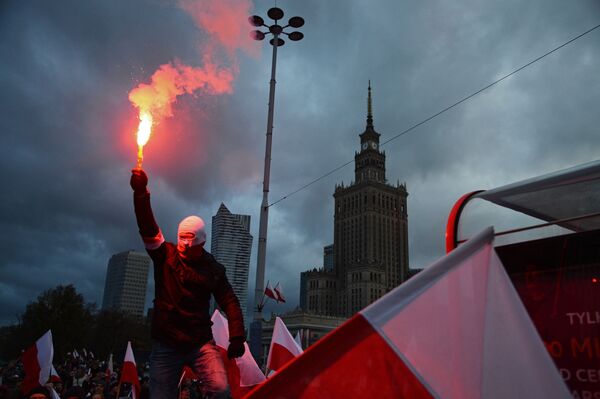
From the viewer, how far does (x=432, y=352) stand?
1.89 meters

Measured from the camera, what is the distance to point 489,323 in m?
1.92

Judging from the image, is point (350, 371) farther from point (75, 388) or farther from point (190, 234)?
point (75, 388)

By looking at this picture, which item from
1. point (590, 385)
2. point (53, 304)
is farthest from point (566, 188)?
point (53, 304)

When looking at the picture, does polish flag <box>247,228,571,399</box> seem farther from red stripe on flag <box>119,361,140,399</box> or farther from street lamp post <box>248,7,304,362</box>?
street lamp post <box>248,7,304,362</box>

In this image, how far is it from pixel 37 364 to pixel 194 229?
25.4 ft

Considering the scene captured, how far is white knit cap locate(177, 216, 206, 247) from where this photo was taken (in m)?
3.61

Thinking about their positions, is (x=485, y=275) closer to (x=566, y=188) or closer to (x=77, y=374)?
(x=566, y=188)

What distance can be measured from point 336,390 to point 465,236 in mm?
2730

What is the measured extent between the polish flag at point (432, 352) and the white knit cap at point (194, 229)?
6.45 ft

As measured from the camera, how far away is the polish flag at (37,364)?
29.3 feet

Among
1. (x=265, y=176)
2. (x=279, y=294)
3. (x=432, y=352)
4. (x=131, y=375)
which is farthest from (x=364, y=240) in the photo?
(x=432, y=352)

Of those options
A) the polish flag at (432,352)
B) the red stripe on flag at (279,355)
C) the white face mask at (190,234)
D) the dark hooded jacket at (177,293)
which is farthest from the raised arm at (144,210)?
the red stripe on flag at (279,355)

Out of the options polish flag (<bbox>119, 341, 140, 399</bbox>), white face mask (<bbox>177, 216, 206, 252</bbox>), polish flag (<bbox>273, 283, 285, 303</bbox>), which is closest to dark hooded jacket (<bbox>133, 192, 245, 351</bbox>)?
white face mask (<bbox>177, 216, 206, 252</bbox>)

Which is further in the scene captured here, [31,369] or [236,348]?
[31,369]
